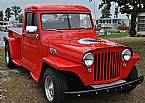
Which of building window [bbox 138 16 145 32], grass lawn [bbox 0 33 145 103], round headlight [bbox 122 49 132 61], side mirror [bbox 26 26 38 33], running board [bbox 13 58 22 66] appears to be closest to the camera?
round headlight [bbox 122 49 132 61]

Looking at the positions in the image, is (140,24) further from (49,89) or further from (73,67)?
A: (73,67)

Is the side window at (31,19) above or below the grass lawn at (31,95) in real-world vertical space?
above

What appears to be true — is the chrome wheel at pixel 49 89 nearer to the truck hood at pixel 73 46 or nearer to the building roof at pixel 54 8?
the truck hood at pixel 73 46

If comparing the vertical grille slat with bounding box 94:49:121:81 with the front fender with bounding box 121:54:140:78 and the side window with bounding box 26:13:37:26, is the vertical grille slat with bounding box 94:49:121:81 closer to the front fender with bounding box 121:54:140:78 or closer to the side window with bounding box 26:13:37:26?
the front fender with bounding box 121:54:140:78

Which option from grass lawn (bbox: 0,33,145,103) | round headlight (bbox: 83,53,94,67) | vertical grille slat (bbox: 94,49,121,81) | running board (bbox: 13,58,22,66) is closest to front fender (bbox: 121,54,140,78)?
vertical grille slat (bbox: 94,49,121,81)

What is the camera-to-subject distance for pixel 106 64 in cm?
540

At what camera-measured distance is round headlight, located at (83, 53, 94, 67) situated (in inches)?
206

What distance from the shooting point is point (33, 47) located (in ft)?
22.6

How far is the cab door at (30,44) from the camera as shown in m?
6.71

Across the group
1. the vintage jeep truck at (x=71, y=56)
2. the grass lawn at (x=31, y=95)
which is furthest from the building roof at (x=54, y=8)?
the grass lawn at (x=31, y=95)

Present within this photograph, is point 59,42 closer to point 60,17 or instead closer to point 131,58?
point 60,17

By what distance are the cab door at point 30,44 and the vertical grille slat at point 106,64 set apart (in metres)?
1.77

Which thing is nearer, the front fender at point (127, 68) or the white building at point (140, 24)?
the front fender at point (127, 68)

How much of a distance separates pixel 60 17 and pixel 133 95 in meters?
2.39
